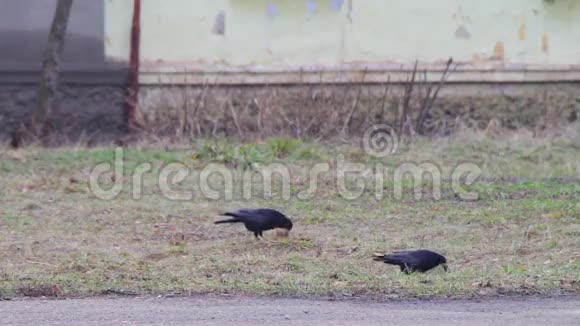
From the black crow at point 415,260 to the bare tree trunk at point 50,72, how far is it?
674 centimetres

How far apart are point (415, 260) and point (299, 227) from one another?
82.1 inches

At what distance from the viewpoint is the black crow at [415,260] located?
7770 mm

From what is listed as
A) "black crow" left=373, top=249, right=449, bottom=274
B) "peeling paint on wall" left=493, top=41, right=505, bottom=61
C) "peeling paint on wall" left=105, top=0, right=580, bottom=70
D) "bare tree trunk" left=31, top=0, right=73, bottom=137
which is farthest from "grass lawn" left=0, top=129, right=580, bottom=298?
"peeling paint on wall" left=493, top=41, right=505, bottom=61

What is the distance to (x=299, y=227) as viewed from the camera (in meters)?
9.71

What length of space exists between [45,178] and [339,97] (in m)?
4.25

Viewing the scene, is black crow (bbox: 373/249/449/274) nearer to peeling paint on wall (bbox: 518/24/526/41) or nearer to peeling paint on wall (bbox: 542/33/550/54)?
peeling paint on wall (bbox: 518/24/526/41)

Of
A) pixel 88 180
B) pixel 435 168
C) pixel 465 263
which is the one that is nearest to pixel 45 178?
pixel 88 180

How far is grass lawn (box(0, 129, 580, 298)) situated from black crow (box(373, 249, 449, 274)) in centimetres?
15

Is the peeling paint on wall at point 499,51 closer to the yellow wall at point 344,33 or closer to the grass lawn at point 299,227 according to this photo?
the yellow wall at point 344,33

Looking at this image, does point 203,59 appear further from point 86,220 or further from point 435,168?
point 86,220

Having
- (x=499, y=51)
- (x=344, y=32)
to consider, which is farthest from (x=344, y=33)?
(x=499, y=51)

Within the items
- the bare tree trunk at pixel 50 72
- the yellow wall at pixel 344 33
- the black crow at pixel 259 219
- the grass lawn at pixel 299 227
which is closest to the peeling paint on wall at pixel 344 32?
the yellow wall at pixel 344 33

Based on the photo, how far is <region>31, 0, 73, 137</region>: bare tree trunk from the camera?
13.3 meters

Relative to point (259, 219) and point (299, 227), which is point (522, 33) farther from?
point (259, 219)
